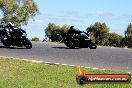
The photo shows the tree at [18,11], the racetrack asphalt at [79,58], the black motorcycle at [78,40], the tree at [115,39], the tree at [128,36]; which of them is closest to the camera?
the racetrack asphalt at [79,58]

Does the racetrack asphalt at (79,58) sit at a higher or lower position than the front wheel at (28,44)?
lower

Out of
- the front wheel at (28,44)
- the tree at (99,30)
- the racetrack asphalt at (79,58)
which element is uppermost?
the tree at (99,30)

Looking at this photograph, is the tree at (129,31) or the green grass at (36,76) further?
the tree at (129,31)

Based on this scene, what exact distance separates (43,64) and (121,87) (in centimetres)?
447

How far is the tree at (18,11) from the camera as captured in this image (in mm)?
74625

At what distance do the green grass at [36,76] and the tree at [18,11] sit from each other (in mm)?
60703

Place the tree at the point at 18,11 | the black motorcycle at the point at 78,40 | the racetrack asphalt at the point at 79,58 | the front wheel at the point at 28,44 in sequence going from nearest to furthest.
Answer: the racetrack asphalt at the point at 79,58
the front wheel at the point at 28,44
the black motorcycle at the point at 78,40
the tree at the point at 18,11

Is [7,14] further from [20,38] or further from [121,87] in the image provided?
[121,87]

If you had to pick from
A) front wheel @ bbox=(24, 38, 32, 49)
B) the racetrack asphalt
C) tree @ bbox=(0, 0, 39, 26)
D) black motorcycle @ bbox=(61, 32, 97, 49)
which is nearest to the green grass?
the racetrack asphalt

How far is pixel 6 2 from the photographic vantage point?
73.2 m

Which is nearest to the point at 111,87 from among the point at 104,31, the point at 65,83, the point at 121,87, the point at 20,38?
the point at 121,87

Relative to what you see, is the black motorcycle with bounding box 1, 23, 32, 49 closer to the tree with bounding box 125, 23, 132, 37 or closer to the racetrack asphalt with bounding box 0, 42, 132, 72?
the racetrack asphalt with bounding box 0, 42, 132, 72

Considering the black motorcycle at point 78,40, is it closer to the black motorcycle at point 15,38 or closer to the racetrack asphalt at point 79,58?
the black motorcycle at point 15,38

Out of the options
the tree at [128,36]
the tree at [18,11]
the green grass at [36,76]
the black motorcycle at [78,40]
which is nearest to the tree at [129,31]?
the tree at [128,36]
